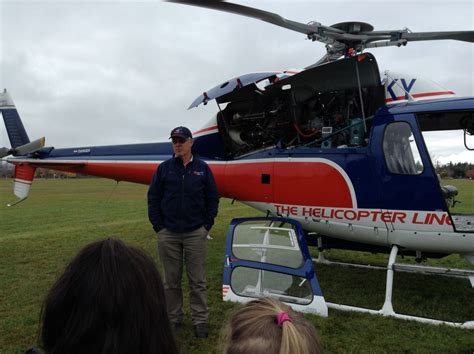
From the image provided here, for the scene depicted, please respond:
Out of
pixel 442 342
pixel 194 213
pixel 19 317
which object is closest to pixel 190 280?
pixel 194 213

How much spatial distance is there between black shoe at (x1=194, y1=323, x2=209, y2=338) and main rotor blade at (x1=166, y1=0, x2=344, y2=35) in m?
3.26

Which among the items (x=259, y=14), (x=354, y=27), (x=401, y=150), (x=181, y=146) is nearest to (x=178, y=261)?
(x=181, y=146)

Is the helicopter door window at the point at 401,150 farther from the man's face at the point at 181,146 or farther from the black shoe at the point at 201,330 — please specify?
the black shoe at the point at 201,330

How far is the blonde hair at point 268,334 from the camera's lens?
1.28 meters

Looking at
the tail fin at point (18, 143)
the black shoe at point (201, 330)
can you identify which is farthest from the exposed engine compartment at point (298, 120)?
the tail fin at point (18, 143)

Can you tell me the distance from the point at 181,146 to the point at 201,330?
1.92m

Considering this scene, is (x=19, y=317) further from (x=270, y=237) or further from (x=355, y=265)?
(x=355, y=265)

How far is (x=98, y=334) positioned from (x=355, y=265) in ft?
21.2

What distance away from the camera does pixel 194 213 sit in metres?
4.35

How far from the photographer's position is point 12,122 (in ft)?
28.9

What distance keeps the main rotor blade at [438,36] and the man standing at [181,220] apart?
2.93m

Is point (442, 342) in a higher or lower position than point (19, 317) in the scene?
lower

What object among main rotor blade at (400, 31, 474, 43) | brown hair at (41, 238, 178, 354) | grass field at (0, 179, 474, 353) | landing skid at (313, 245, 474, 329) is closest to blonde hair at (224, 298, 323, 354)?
brown hair at (41, 238, 178, 354)

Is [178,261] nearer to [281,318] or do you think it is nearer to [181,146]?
[181,146]
